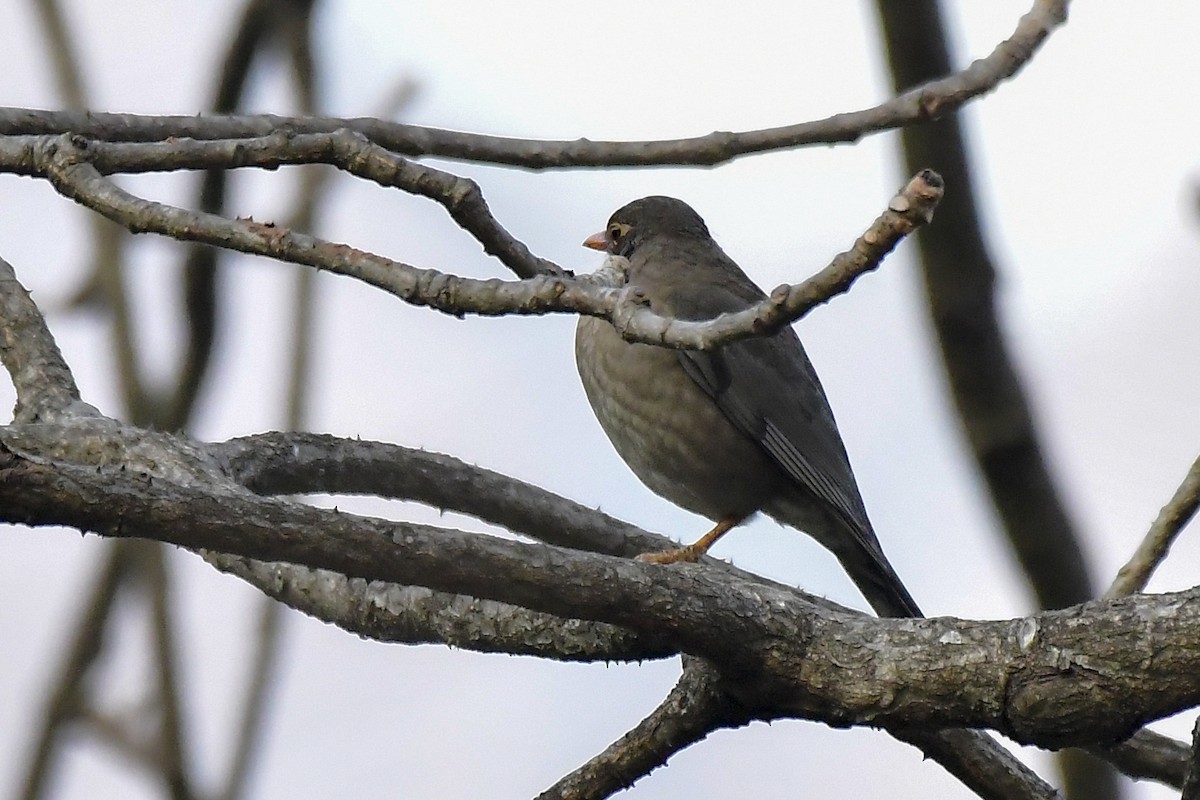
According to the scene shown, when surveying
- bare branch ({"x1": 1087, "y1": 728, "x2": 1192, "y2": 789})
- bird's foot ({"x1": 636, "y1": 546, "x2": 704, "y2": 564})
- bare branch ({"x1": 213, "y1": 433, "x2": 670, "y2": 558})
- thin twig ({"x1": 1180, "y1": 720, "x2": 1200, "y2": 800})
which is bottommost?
thin twig ({"x1": 1180, "y1": 720, "x2": 1200, "y2": 800})

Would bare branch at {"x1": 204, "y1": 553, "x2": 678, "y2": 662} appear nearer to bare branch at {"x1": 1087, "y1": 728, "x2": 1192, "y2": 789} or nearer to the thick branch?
the thick branch

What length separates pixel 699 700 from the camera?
2930 mm

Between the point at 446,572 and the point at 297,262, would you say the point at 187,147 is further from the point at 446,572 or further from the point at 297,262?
the point at 446,572

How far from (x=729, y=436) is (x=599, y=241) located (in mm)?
1584

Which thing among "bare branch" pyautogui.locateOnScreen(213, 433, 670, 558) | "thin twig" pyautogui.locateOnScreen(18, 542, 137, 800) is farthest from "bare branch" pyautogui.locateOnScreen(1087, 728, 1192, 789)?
"thin twig" pyautogui.locateOnScreen(18, 542, 137, 800)

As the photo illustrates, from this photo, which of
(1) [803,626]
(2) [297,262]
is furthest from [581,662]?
(2) [297,262]

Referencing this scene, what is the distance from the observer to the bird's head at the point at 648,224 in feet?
21.4

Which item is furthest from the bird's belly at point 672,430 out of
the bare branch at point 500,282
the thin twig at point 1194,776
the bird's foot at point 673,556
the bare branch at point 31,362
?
the thin twig at point 1194,776

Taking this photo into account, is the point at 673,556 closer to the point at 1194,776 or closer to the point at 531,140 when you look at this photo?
the point at 531,140

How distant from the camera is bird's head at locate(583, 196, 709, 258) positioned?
256 inches

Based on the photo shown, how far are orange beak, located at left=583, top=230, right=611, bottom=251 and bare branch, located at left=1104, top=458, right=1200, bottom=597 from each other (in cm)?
341

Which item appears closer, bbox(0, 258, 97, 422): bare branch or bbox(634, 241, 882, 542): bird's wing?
bbox(0, 258, 97, 422): bare branch

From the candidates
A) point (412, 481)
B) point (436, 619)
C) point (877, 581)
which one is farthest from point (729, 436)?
point (436, 619)

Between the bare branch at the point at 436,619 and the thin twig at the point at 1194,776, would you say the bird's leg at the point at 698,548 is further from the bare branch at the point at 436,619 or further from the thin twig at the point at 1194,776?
the thin twig at the point at 1194,776
